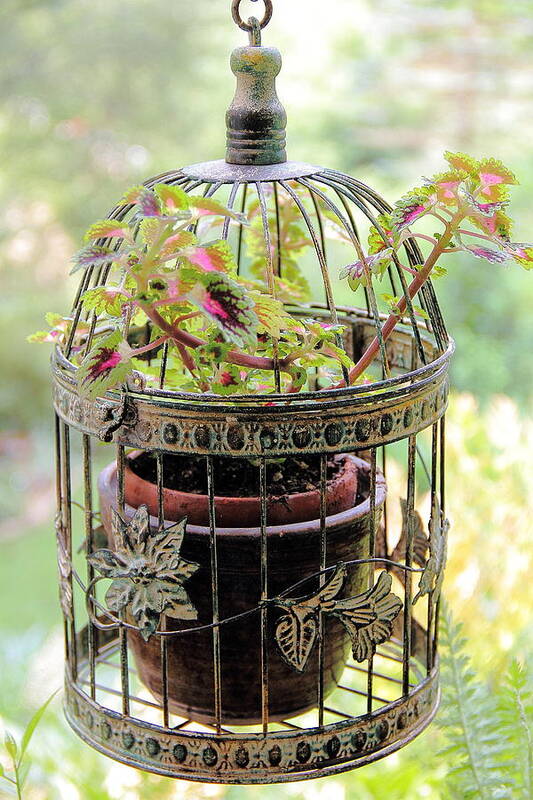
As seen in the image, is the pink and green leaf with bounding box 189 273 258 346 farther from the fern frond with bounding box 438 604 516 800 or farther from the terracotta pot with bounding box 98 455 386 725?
the fern frond with bounding box 438 604 516 800

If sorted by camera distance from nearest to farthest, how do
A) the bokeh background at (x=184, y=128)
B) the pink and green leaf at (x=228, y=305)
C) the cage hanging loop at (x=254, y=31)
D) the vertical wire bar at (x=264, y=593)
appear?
the pink and green leaf at (x=228, y=305), the vertical wire bar at (x=264, y=593), the cage hanging loop at (x=254, y=31), the bokeh background at (x=184, y=128)

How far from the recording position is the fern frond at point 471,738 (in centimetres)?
119

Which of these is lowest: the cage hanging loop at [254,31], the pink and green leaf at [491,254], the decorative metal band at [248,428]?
the decorative metal band at [248,428]

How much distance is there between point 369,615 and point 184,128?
362 centimetres

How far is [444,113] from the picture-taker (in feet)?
18.4

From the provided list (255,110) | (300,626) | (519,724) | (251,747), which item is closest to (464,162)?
(255,110)

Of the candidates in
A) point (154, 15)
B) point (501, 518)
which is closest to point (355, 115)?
point (154, 15)

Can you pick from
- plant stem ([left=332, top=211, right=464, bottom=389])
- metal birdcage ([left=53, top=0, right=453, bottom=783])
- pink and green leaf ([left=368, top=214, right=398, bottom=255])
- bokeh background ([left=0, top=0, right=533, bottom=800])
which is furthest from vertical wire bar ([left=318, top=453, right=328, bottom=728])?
bokeh background ([left=0, top=0, right=533, bottom=800])

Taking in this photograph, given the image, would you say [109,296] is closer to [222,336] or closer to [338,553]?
[222,336]

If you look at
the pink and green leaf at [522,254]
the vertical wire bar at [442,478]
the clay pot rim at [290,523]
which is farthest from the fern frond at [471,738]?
the pink and green leaf at [522,254]

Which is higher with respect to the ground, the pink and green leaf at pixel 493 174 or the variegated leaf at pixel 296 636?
the pink and green leaf at pixel 493 174

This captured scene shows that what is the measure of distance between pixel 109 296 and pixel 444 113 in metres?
5.14

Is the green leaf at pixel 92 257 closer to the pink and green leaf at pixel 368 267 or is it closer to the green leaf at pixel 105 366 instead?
the green leaf at pixel 105 366

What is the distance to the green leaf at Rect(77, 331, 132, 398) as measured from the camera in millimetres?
824
